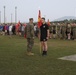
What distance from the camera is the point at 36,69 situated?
37.9ft

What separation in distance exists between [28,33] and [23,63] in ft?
11.9

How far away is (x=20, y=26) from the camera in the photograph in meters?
40.8

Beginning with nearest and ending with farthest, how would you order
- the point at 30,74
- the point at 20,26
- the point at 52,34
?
the point at 30,74 → the point at 52,34 → the point at 20,26

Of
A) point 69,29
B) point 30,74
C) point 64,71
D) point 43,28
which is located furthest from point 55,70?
point 69,29

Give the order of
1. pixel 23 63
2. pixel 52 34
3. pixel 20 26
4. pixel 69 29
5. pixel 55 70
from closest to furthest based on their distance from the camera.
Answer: pixel 55 70 → pixel 23 63 → pixel 69 29 → pixel 52 34 → pixel 20 26

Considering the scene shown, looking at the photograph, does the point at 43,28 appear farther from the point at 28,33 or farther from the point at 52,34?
the point at 52,34

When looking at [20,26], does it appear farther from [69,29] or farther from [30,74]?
[30,74]

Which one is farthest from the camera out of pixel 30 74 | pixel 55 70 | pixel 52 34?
pixel 52 34

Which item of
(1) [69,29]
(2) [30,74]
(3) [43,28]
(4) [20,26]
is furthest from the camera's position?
(4) [20,26]

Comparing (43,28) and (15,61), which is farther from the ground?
(43,28)

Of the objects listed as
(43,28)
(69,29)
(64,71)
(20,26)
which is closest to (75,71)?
(64,71)

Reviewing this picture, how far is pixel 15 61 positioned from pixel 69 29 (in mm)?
19717

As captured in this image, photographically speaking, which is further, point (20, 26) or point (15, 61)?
point (20, 26)

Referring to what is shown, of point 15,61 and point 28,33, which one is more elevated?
point 28,33
